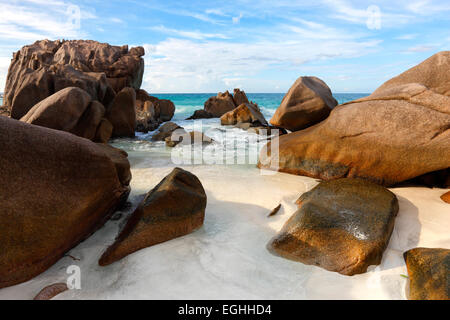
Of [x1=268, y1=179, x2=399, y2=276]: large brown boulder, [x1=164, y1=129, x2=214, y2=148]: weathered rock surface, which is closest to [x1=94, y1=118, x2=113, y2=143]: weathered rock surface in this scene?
[x1=164, y1=129, x2=214, y2=148]: weathered rock surface

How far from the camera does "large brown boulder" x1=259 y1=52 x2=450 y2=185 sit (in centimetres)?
452

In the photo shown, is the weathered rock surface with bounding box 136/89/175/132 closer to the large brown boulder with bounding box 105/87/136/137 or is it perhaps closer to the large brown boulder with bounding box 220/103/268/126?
the large brown boulder with bounding box 105/87/136/137

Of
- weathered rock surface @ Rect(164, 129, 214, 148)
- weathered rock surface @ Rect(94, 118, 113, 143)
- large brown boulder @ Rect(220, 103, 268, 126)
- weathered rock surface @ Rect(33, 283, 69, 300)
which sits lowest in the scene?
weathered rock surface @ Rect(33, 283, 69, 300)

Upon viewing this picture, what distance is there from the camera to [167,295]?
2.61 metres

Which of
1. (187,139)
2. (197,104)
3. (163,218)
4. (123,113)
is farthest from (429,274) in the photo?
(197,104)

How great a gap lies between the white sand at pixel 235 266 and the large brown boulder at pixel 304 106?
101 inches

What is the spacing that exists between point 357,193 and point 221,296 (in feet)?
8.47

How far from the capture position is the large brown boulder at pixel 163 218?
3.21 m

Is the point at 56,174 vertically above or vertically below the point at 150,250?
above

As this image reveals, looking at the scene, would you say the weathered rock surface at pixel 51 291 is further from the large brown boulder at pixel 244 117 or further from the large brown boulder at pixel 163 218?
the large brown boulder at pixel 244 117

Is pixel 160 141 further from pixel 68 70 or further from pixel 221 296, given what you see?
pixel 221 296

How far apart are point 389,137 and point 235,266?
11.9 ft

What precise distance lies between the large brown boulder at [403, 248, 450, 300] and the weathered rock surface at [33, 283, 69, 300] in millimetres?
3406

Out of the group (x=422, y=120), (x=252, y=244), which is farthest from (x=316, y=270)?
(x=422, y=120)
